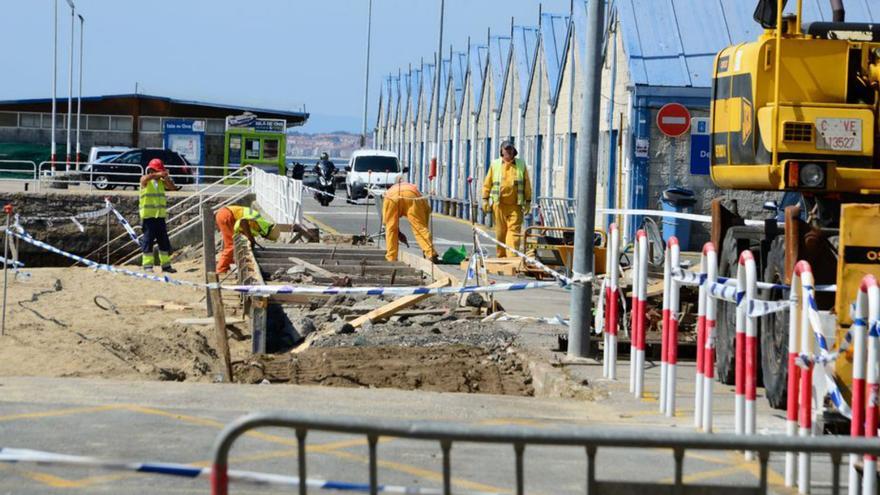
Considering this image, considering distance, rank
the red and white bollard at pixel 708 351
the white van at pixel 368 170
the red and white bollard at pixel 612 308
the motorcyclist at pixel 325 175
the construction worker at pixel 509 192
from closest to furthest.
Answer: the red and white bollard at pixel 708 351 < the red and white bollard at pixel 612 308 < the construction worker at pixel 509 192 < the white van at pixel 368 170 < the motorcyclist at pixel 325 175

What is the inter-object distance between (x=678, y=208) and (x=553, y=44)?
13.5 meters

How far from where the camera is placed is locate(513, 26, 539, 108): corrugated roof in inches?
1631

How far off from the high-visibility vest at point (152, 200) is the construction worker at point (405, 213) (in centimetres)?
437

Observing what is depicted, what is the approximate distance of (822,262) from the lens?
32.0 ft

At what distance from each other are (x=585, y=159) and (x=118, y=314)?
9580 millimetres

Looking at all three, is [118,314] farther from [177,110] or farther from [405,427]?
[177,110]

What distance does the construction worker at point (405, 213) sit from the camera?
75.0 ft

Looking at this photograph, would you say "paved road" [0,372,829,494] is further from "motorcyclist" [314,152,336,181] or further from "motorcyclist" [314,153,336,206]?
"motorcyclist" [314,152,336,181]

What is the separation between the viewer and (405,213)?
23.0 metres

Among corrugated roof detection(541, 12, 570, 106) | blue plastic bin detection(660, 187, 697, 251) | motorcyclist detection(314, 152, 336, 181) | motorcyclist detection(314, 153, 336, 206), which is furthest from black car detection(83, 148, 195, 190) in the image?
blue plastic bin detection(660, 187, 697, 251)

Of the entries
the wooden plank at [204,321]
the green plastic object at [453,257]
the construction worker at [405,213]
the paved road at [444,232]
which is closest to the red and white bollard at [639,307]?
the paved road at [444,232]

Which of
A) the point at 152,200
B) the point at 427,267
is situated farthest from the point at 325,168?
the point at 427,267

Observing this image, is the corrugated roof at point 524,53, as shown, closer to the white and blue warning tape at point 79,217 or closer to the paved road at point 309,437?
the white and blue warning tape at point 79,217

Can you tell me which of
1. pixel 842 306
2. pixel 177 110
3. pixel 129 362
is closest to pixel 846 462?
pixel 842 306
